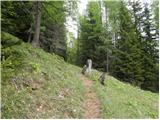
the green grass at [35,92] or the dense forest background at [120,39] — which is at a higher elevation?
the dense forest background at [120,39]

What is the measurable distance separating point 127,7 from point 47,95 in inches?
878

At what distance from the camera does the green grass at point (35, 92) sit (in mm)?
8578

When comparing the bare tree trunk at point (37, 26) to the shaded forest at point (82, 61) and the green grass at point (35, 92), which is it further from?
the green grass at point (35, 92)

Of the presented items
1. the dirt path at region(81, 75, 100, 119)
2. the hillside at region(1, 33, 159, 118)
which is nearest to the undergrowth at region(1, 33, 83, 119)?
the hillside at region(1, 33, 159, 118)

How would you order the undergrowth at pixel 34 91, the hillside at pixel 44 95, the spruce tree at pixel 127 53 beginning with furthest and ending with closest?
the spruce tree at pixel 127 53 < the hillside at pixel 44 95 < the undergrowth at pixel 34 91

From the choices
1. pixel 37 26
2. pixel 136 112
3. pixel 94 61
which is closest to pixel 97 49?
pixel 94 61

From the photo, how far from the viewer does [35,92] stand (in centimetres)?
1067

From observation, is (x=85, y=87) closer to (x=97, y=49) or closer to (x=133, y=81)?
(x=133, y=81)

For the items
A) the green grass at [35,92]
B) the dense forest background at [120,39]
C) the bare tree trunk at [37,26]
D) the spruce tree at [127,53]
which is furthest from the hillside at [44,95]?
the spruce tree at [127,53]

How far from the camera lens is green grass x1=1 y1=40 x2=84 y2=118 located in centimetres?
858

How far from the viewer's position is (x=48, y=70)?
13.9 meters

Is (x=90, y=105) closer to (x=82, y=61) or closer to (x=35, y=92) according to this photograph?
(x=35, y=92)

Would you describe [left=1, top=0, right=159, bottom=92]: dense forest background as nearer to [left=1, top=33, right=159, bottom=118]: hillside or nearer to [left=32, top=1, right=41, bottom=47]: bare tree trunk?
[left=32, top=1, right=41, bottom=47]: bare tree trunk

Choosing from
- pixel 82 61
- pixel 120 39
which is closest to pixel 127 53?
pixel 120 39
